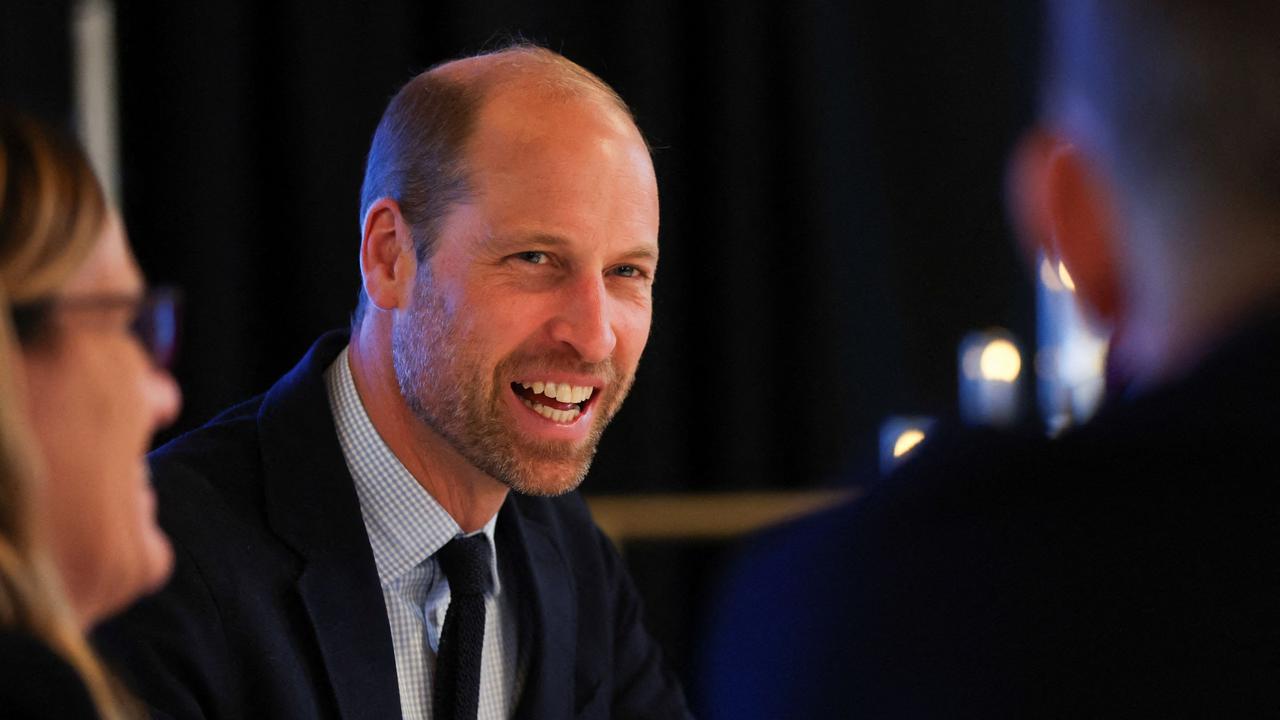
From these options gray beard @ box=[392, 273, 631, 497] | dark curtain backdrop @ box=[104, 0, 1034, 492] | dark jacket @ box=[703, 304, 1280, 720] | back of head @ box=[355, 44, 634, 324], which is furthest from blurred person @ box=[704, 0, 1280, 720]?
dark curtain backdrop @ box=[104, 0, 1034, 492]

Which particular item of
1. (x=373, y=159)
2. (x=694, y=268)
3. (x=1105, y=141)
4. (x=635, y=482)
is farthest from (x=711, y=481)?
(x=1105, y=141)

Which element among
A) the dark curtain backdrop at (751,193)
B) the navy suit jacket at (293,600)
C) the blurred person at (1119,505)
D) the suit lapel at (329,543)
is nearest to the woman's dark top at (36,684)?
the blurred person at (1119,505)

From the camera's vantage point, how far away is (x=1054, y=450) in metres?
0.77

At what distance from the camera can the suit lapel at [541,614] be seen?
5.39 ft

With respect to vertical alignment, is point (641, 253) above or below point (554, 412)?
Answer: above

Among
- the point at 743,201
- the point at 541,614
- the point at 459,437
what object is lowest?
the point at 541,614

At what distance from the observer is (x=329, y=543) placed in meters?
1.54

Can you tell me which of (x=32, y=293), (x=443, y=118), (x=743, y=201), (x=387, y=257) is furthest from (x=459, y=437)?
(x=743, y=201)

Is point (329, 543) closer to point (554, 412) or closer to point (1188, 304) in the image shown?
point (554, 412)

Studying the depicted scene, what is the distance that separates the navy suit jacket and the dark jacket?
2.59ft

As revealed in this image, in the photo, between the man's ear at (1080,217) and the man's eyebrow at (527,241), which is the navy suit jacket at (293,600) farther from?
the man's ear at (1080,217)

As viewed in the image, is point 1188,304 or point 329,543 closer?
point 1188,304

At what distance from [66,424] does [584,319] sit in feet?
2.75

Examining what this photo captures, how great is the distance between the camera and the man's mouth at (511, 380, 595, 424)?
5.64ft
